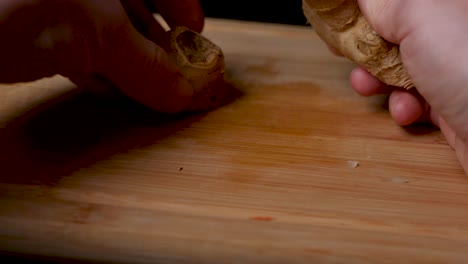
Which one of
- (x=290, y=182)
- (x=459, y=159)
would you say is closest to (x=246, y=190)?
(x=290, y=182)

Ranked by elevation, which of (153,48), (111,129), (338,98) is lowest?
(338,98)

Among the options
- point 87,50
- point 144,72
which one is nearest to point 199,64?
point 144,72

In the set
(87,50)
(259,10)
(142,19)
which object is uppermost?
(87,50)

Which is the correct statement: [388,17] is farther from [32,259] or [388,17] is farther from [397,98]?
[32,259]

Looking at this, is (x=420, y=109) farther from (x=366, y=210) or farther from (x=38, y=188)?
(x=38, y=188)

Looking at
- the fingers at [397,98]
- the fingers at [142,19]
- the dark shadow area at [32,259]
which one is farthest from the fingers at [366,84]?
the dark shadow area at [32,259]

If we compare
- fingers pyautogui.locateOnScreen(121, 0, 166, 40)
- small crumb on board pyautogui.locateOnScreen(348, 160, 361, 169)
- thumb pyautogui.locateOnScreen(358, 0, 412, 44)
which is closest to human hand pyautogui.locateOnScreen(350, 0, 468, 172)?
thumb pyautogui.locateOnScreen(358, 0, 412, 44)

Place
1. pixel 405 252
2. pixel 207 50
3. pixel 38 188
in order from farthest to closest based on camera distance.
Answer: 1. pixel 207 50
2. pixel 38 188
3. pixel 405 252
